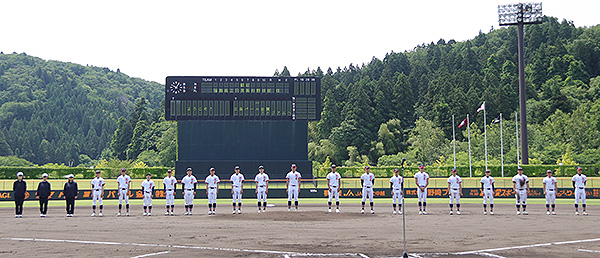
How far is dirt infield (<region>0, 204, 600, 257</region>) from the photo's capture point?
48.6ft

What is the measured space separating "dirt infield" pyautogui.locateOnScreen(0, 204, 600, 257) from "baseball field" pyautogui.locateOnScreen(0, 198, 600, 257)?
26 mm

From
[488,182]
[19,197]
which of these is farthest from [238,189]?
[488,182]

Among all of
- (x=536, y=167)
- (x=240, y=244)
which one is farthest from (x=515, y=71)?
(x=240, y=244)

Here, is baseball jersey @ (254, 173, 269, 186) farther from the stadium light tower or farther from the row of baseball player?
the stadium light tower

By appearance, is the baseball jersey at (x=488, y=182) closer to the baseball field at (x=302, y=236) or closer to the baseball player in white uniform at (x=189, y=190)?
the baseball field at (x=302, y=236)

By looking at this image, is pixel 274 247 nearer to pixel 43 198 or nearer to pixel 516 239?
pixel 516 239

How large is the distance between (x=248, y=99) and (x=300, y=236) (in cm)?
2865

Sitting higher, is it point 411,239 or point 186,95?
point 186,95

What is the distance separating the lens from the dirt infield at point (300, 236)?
14.8 metres

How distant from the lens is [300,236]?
59.3ft

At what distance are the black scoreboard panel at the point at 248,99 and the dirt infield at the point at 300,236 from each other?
20290 millimetres

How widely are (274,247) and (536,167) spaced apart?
184ft

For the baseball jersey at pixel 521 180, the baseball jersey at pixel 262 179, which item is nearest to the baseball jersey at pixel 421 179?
the baseball jersey at pixel 521 180

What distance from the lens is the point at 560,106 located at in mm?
108000
